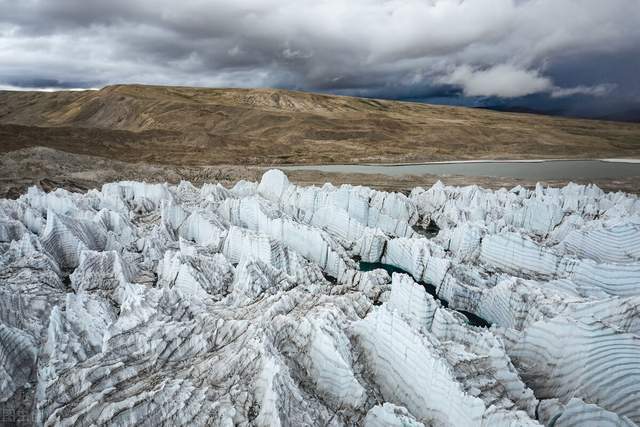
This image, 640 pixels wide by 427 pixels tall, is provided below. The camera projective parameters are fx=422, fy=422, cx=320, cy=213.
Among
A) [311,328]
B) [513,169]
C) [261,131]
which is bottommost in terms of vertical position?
[513,169]

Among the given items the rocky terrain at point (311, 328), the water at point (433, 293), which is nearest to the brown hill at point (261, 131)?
the water at point (433, 293)

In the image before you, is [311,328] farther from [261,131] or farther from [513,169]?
[261,131]

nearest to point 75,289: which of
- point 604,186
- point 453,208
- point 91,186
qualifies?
point 453,208

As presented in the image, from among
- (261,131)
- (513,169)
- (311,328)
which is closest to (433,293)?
(311,328)

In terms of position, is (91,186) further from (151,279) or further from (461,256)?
(461,256)

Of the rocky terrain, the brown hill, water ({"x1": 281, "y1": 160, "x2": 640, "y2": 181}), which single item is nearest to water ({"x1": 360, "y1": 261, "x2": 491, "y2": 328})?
the rocky terrain

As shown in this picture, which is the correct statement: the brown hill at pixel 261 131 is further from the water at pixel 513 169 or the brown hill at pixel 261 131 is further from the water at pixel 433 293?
the water at pixel 433 293

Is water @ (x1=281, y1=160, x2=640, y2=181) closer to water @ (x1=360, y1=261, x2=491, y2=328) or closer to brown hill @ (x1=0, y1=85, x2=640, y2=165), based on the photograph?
brown hill @ (x1=0, y1=85, x2=640, y2=165)
